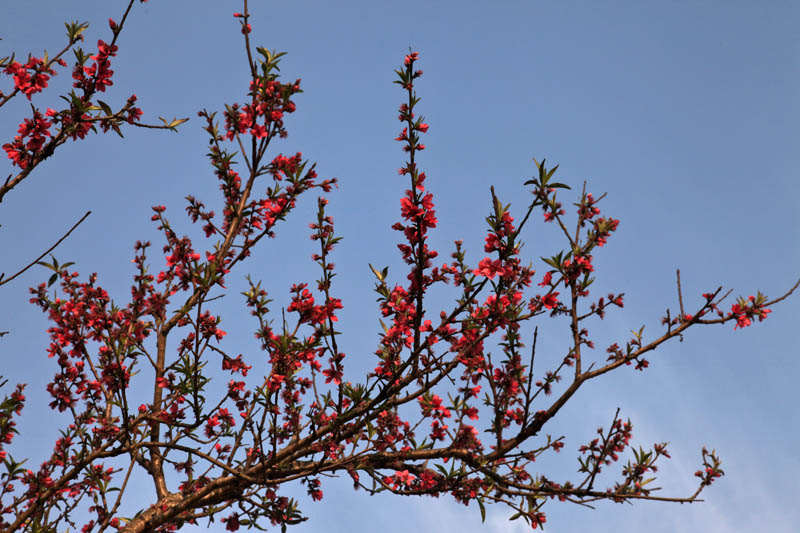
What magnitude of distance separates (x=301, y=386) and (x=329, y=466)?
735 millimetres

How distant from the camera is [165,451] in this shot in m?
6.47

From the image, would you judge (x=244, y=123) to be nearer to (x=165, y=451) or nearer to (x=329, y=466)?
(x=329, y=466)

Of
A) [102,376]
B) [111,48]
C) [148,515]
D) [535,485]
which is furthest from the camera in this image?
[102,376]

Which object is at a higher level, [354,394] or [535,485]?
[354,394]

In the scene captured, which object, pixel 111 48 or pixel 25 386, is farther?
pixel 25 386

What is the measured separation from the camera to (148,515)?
5.71 metres

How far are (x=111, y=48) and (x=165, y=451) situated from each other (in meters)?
3.92

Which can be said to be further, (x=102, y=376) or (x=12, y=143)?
(x=102, y=376)

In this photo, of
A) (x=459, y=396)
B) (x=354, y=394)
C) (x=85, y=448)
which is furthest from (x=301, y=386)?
(x=85, y=448)

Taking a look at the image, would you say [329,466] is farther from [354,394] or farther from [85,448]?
[85,448]

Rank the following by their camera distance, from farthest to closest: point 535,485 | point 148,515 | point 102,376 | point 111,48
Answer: point 102,376 → point 148,515 → point 111,48 → point 535,485

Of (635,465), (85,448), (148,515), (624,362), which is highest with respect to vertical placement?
(85,448)

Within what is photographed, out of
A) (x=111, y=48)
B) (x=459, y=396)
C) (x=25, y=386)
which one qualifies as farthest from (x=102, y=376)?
(x=459, y=396)

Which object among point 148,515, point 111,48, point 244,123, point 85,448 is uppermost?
point 111,48
